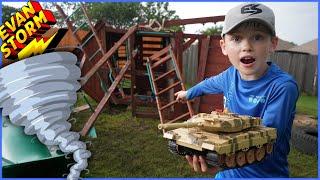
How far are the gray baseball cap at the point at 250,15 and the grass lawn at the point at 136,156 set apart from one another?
2.60 meters

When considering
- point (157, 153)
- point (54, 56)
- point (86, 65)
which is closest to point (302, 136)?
point (157, 153)

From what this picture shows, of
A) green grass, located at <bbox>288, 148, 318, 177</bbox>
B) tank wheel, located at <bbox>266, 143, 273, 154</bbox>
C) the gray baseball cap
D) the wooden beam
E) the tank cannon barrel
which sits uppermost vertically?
the gray baseball cap

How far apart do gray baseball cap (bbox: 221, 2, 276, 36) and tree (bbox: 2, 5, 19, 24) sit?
2.26 meters

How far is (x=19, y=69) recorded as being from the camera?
10.8 ft

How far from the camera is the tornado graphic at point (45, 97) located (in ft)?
10.9

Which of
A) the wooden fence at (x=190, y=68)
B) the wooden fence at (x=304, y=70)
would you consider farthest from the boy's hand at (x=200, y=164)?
the wooden fence at (x=304, y=70)

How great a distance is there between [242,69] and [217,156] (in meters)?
0.39

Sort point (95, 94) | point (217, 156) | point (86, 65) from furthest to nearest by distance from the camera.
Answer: point (95, 94) → point (86, 65) → point (217, 156)

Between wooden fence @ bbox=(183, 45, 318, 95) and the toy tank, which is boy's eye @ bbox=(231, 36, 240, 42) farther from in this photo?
wooden fence @ bbox=(183, 45, 318, 95)

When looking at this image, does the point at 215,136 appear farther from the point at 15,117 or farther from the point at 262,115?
the point at 15,117

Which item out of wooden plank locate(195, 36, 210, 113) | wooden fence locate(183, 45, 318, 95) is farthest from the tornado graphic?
wooden fence locate(183, 45, 318, 95)

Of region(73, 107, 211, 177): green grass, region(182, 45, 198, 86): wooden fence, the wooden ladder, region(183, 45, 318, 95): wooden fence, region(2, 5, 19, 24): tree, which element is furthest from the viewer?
region(183, 45, 318, 95): wooden fence

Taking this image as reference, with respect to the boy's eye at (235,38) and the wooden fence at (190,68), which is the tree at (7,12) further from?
the wooden fence at (190,68)

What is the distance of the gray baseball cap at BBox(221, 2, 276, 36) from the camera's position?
61.9 inches
